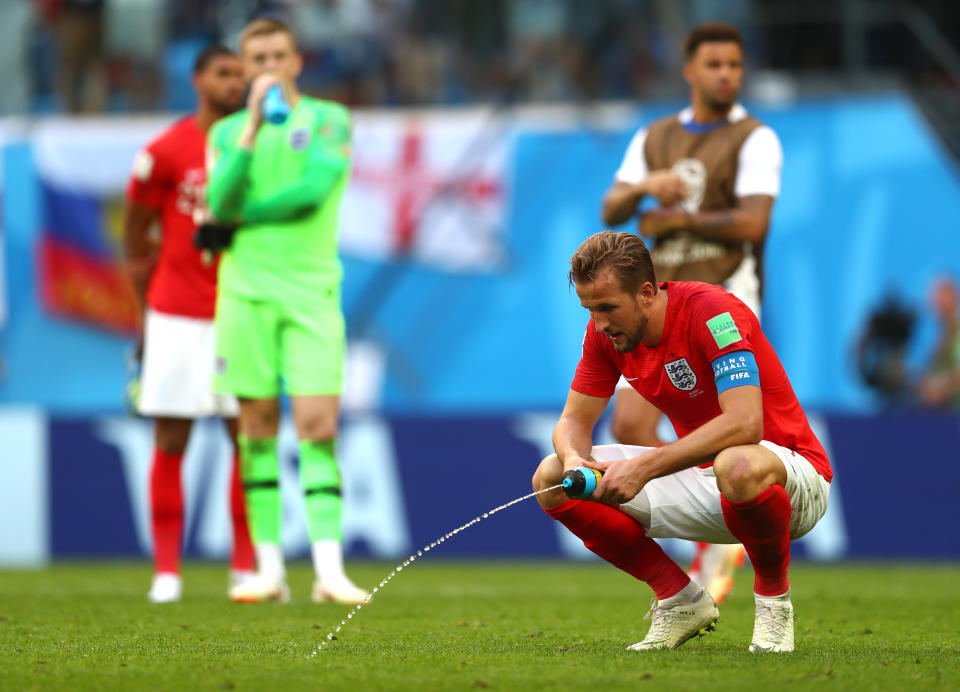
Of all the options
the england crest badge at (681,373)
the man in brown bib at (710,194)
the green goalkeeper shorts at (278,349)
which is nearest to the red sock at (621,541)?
the england crest badge at (681,373)

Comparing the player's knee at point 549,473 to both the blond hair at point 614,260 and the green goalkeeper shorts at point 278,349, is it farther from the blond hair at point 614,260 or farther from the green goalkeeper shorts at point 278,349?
the green goalkeeper shorts at point 278,349

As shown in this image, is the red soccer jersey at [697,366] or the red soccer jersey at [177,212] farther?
the red soccer jersey at [177,212]

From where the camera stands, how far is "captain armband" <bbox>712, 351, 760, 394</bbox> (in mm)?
4348

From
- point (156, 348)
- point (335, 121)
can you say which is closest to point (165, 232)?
point (156, 348)

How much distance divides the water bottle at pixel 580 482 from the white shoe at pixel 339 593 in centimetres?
210

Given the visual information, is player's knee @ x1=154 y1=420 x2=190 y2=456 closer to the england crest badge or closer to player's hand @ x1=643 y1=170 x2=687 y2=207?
player's hand @ x1=643 y1=170 x2=687 y2=207

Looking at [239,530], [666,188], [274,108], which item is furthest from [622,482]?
[239,530]

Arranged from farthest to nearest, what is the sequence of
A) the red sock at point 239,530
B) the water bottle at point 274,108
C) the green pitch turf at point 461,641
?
1. the red sock at point 239,530
2. the water bottle at point 274,108
3. the green pitch turf at point 461,641

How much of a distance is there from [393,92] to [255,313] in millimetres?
8932

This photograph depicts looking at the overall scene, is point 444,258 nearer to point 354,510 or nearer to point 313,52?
point 313,52

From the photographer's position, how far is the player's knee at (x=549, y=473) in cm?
458

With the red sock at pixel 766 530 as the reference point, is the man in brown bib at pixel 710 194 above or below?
above

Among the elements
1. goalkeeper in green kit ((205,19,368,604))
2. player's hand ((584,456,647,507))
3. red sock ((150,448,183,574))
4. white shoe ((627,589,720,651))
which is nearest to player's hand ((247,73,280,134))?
goalkeeper in green kit ((205,19,368,604))

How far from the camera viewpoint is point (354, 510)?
1060cm
